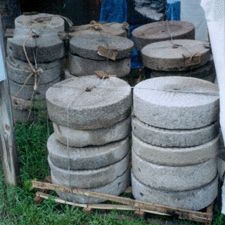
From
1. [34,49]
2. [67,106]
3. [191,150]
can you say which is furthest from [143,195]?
[34,49]

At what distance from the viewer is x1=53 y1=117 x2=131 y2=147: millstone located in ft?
9.62

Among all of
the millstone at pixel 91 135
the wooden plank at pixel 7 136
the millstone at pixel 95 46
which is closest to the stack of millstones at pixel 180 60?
the millstone at pixel 95 46

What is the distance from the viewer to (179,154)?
2670 millimetres

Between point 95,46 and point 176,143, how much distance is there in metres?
1.76

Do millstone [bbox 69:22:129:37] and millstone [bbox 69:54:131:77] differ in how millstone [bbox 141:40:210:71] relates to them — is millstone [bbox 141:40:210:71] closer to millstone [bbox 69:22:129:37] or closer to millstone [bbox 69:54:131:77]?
millstone [bbox 69:54:131:77]

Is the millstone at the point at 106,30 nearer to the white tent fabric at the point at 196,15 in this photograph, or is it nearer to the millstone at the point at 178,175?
the white tent fabric at the point at 196,15

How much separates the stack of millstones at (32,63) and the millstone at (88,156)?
1.20 metres

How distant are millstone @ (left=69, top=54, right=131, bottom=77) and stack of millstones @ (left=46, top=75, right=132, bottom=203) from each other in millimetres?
667

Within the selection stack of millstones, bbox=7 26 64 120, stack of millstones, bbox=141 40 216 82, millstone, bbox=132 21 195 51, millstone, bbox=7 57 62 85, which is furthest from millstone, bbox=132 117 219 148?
millstone, bbox=132 21 195 51

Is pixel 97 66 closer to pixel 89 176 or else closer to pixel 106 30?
pixel 106 30

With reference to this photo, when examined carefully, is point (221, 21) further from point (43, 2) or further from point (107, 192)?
point (43, 2)

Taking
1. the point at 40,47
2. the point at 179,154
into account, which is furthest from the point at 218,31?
the point at 40,47

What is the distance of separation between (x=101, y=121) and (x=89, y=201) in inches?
33.5

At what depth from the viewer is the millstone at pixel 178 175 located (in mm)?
2741
